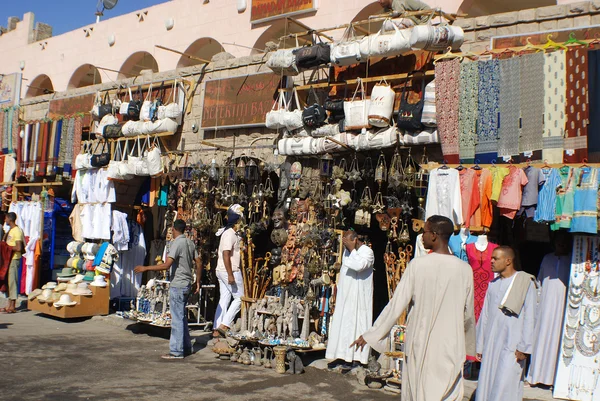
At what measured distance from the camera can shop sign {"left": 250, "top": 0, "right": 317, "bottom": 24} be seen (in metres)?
16.3

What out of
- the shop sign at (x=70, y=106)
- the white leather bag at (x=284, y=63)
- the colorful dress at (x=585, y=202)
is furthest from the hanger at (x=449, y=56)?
the shop sign at (x=70, y=106)

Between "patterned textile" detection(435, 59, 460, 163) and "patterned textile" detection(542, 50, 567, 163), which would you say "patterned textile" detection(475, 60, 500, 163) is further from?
"patterned textile" detection(542, 50, 567, 163)

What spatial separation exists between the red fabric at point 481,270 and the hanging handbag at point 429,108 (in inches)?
60.0

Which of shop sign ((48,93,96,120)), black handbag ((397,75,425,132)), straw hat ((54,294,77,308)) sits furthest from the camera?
shop sign ((48,93,96,120))

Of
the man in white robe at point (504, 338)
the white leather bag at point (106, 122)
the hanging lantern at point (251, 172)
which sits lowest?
the man in white robe at point (504, 338)

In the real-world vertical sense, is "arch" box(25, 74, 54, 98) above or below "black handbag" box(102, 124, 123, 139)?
above

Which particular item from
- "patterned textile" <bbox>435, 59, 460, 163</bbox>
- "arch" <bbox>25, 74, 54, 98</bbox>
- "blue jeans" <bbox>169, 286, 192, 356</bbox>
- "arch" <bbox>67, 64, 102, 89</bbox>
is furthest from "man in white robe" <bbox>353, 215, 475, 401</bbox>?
"arch" <bbox>25, 74, 54, 98</bbox>

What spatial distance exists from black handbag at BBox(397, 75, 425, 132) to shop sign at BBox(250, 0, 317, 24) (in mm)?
8999

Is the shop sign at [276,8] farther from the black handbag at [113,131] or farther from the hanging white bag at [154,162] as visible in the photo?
the hanging white bag at [154,162]

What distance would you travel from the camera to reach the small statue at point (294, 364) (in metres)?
7.42

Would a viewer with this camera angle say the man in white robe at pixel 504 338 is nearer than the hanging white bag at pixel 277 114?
Yes

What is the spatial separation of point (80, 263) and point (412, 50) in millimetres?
6959

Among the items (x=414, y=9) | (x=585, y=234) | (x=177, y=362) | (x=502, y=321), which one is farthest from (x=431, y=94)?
(x=177, y=362)

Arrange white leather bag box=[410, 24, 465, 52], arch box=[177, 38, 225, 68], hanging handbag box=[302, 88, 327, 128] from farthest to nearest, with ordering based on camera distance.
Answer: arch box=[177, 38, 225, 68], hanging handbag box=[302, 88, 327, 128], white leather bag box=[410, 24, 465, 52]
